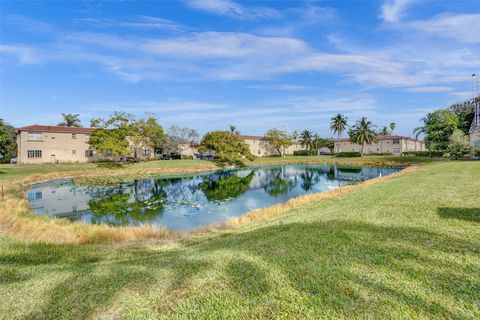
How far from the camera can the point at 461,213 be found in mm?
7504

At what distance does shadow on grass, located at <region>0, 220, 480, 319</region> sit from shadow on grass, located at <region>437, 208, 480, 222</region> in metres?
1.77

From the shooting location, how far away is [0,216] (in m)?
13.1

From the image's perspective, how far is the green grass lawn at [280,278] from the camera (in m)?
3.46

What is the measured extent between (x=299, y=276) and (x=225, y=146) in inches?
1914

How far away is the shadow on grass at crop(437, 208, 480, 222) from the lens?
701cm

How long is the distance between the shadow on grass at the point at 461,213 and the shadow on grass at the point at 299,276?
1774 millimetres

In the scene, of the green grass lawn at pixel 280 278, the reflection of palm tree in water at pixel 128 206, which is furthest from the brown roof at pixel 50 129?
the green grass lawn at pixel 280 278

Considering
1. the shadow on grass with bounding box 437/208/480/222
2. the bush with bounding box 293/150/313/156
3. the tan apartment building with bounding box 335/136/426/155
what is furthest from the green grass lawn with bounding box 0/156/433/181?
the shadow on grass with bounding box 437/208/480/222

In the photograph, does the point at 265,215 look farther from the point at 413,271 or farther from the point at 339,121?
the point at 339,121

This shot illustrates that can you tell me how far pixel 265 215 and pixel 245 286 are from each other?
28.9 feet

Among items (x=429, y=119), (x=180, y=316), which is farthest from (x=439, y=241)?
(x=429, y=119)

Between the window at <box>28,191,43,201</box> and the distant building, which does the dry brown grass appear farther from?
the distant building

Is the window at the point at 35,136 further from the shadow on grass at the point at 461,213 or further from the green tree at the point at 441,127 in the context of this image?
the green tree at the point at 441,127

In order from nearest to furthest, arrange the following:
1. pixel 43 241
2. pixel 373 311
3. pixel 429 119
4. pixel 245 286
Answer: pixel 373 311 < pixel 245 286 < pixel 43 241 < pixel 429 119
